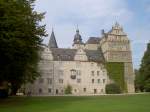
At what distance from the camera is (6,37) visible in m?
24.6

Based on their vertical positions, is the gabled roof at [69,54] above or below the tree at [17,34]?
above

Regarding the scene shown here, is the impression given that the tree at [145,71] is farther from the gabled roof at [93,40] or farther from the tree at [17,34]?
the tree at [17,34]

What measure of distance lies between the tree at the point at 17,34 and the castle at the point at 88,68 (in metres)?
36.2

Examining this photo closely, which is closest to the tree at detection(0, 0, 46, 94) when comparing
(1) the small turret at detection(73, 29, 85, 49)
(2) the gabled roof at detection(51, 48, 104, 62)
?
(2) the gabled roof at detection(51, 48, 104, 62)

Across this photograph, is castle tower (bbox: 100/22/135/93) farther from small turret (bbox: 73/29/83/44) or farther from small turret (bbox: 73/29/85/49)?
small turret (bbox: 73/29/83/44)

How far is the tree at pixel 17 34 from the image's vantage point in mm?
24755

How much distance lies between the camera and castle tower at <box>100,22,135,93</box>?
231ft

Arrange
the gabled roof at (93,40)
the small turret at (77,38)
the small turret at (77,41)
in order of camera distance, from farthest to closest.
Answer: the small turret at (77,38) → the small turret at (77,41) → the gabled roof at (93,40)

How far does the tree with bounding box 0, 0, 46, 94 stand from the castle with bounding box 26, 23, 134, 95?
36.2m

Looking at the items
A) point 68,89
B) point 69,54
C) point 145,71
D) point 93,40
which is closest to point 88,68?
point 69,54

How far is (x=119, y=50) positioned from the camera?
7156 cm

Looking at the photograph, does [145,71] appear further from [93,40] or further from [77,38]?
[77,38]

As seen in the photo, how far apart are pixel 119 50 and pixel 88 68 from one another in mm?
8085

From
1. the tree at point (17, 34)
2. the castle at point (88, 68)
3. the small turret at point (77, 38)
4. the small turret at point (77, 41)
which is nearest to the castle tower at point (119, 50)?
the castle at point (88, 68)
